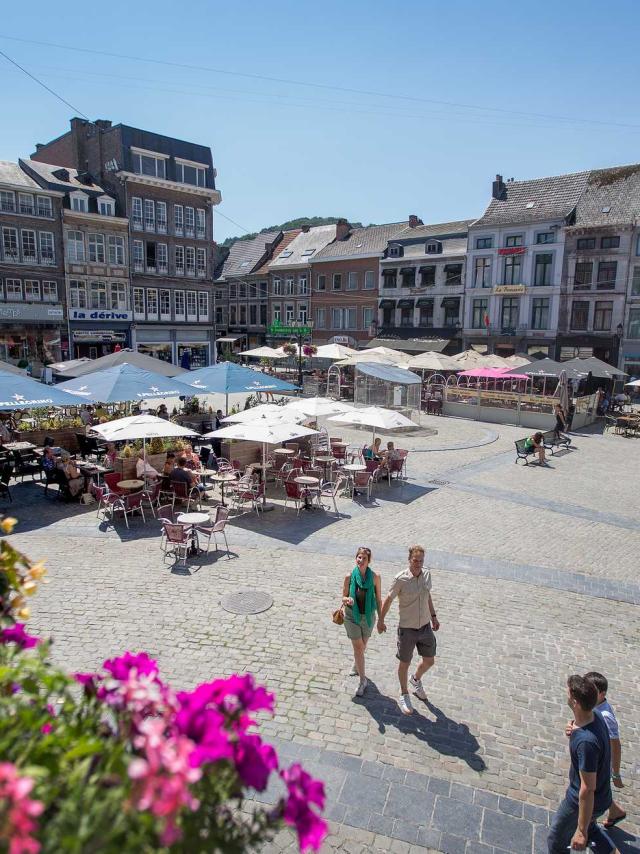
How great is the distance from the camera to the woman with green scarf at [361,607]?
21.5 ft

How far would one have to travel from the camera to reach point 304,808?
6.32ft

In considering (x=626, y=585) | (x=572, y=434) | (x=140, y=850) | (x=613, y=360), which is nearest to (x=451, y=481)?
(x=626, y=585)

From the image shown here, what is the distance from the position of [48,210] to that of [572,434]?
3483 centimetres

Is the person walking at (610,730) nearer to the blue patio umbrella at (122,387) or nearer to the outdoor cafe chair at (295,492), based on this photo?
the outdoor cafe chair at (295,492)

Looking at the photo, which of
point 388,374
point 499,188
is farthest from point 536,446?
point 499,188

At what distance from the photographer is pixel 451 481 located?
53.5 feet

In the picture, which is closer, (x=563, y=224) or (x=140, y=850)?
(x=140, y=850)

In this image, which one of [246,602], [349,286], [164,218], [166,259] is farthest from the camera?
[349,286]

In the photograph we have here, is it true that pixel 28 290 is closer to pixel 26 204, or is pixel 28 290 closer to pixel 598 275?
pixel 26 204

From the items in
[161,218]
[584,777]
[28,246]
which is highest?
[161,218]

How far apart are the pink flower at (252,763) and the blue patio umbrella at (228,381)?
644 inches

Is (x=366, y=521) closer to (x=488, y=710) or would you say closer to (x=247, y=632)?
(x=247, y=632)

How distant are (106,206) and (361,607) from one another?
139 ft

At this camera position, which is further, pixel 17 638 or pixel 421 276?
pixel 421 276
